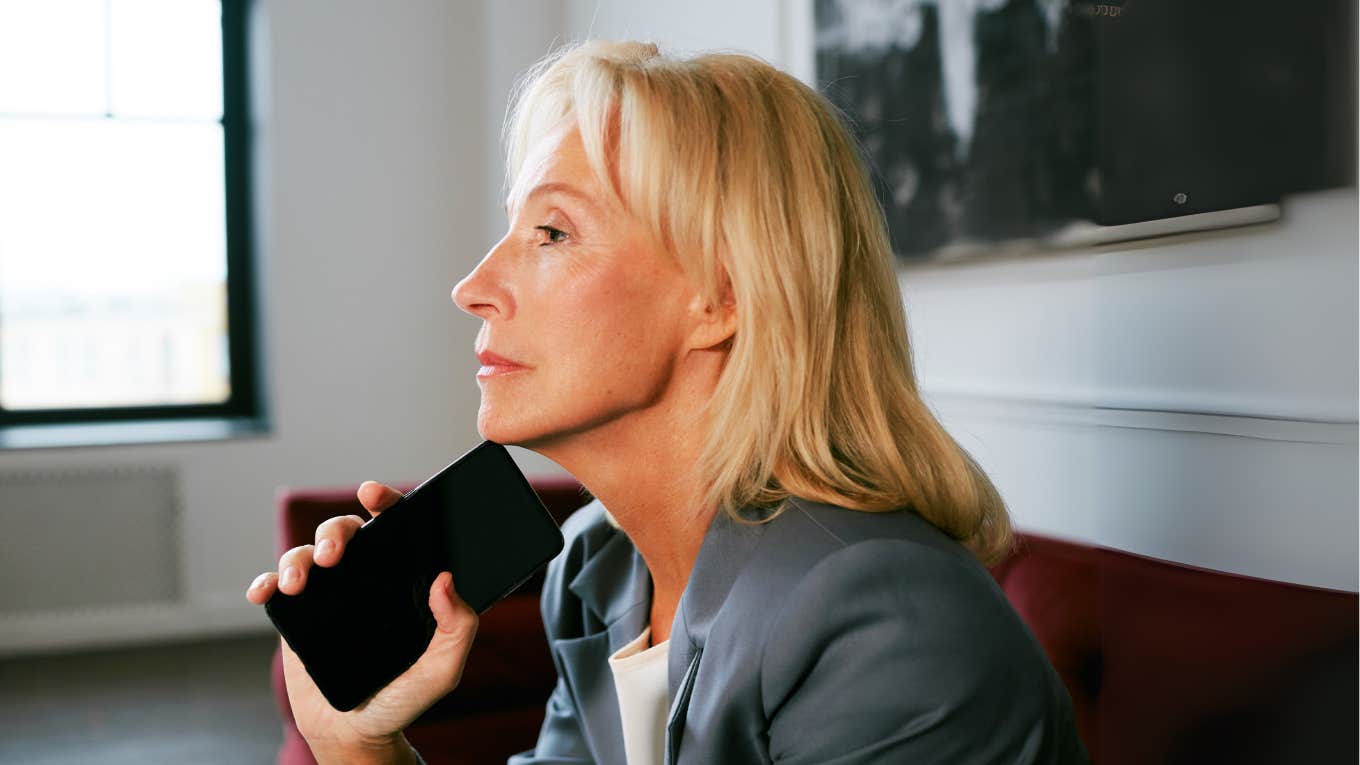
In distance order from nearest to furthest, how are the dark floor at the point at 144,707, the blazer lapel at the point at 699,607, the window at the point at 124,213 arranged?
the blazer lapel at the point at 699,607, the dark floor at the point at 144,707, the window at the point at 124,213

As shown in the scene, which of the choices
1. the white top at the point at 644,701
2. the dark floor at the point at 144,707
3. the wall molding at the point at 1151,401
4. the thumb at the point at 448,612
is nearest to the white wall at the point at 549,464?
the wall molding at the point at 1151,401

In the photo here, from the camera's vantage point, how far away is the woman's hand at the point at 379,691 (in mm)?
946

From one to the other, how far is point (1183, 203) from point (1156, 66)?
130 millimetres

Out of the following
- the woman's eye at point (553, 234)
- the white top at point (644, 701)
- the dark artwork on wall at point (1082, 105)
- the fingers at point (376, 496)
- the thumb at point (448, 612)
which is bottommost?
the white top at point (644, 701)

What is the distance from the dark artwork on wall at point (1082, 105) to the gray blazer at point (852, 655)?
1.46 ft

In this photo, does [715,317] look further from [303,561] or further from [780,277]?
[303,561]

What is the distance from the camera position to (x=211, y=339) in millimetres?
4492

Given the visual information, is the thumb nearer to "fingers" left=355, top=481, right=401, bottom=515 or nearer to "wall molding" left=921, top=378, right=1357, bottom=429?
"fingers" left=355, top=481, right=401, bottom=515

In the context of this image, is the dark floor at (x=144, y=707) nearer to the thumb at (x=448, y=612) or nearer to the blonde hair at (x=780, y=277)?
the thumb at (x=448, y=612)

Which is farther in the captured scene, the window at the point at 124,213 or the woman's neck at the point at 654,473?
the window at the point at 124,213

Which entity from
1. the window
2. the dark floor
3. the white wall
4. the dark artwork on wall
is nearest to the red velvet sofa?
Answer: the white wall

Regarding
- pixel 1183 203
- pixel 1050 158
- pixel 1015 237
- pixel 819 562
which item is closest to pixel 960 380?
pixel 1015 237

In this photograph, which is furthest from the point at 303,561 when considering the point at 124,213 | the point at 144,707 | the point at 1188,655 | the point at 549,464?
the point at 124,213

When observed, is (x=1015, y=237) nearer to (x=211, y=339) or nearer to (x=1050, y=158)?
(x=1050, y=158)
